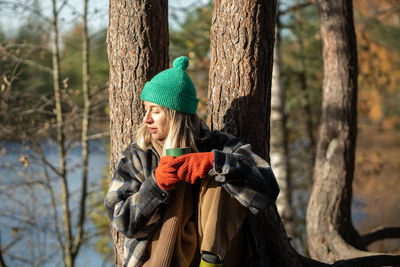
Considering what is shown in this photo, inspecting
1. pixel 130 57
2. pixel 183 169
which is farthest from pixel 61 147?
pixel 183 169

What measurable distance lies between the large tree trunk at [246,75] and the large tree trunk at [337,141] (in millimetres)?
1870

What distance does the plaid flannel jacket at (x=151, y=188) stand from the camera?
6.17ft

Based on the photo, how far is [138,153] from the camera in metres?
2.08

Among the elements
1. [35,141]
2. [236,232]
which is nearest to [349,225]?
[236,232]

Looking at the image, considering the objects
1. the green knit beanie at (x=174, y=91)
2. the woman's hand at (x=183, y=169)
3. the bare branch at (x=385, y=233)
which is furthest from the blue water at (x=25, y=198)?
the bare branch at (x=385, y=233)

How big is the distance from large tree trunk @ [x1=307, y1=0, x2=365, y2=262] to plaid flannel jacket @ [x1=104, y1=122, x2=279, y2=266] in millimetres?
2529

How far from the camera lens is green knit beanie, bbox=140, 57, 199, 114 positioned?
1.97 meters

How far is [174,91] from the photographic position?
6.47 feet

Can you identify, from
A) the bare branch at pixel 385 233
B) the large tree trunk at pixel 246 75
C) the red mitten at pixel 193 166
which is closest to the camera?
the red mitten at pixel 193 166

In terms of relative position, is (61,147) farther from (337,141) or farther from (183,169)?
(183,169)

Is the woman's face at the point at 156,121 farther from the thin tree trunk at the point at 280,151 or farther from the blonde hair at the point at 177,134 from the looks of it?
the thin tree trunk at the point at 280,151

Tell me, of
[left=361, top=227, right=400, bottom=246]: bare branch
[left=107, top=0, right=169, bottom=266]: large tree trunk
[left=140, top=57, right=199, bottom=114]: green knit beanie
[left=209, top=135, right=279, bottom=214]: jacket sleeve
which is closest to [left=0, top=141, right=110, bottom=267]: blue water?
[left=107, top=0, right=169, bottom=266]: large tree trunk

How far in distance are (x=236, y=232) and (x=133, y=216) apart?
0.53 meters

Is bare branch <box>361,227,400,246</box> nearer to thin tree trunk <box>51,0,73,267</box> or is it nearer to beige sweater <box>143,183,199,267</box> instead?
beige sweater <box>143,183,199,267</box>
